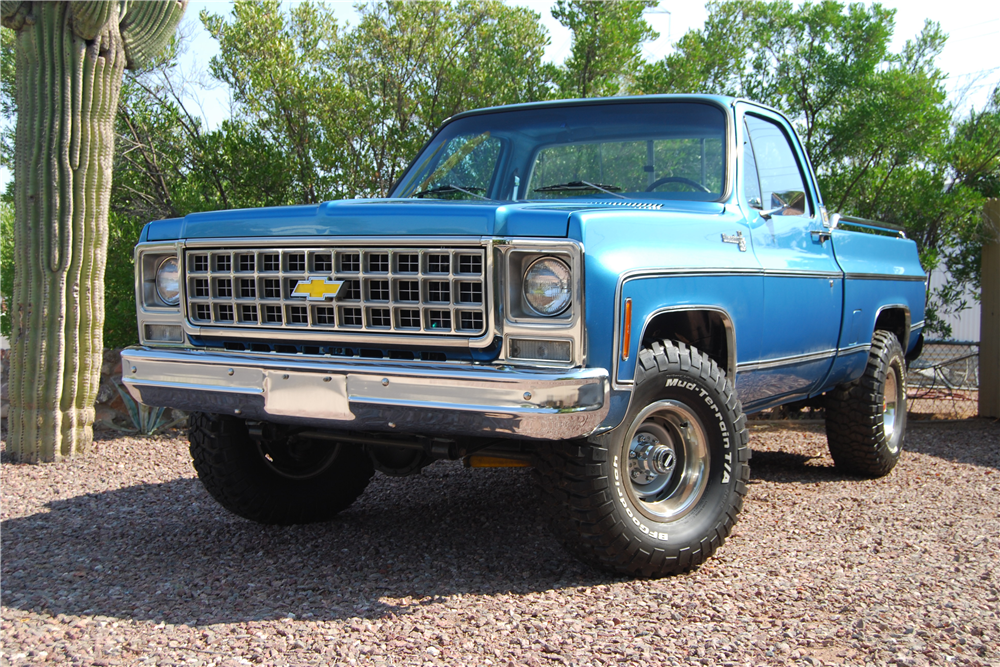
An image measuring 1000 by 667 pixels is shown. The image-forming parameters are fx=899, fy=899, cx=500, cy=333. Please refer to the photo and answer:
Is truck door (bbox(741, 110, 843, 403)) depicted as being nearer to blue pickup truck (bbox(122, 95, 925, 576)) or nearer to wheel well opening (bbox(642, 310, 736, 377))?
blue pickup truck (bbox(122, 95, 925, 576))

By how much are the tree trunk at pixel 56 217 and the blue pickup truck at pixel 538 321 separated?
229 centimetres

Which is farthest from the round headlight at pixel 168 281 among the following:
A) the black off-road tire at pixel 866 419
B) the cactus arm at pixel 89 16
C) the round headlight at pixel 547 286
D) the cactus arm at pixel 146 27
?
the black off-road tire at pixel 866 419

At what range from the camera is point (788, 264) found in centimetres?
425

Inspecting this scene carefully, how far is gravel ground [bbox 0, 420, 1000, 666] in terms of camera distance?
8.92 ft

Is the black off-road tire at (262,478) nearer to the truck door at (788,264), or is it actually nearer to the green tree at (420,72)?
the truck door at (788,264)

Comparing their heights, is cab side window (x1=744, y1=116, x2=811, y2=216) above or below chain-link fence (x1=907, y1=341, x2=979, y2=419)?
above

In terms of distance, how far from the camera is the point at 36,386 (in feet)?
18.7

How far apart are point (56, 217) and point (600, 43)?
4.76 m

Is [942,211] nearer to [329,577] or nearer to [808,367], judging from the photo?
[808,367]

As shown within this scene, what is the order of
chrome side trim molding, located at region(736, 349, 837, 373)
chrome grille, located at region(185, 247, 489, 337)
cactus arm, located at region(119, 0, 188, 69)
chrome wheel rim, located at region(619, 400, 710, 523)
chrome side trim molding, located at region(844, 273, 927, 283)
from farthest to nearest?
cactus arm, located at region(119, 0, 188, 69)
chrome side trim molding, located at region(844, 273, 927, 283)
chrome side trim molding, located at region(736, 349, 837, 373)
chrome wheel rim, located at region(619, 400, 710, 523)
chrome grille, located at region(185, 247, 489, 337)

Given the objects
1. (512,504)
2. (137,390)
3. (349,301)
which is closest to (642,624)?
(349,301)

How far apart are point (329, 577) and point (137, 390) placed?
3.44ft

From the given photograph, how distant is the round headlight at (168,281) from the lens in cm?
369

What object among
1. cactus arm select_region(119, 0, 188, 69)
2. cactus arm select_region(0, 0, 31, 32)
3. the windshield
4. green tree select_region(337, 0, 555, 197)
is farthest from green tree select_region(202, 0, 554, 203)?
the windshield
